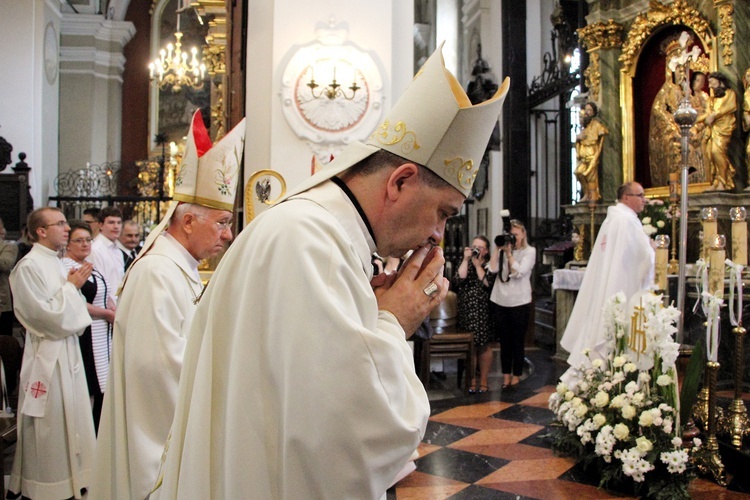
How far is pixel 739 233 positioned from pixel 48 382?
4.27 metres

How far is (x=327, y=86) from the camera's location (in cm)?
517

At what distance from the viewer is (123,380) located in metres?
2.35

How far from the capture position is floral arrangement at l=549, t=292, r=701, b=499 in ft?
12.2

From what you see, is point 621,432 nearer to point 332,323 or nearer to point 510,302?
point 510,302

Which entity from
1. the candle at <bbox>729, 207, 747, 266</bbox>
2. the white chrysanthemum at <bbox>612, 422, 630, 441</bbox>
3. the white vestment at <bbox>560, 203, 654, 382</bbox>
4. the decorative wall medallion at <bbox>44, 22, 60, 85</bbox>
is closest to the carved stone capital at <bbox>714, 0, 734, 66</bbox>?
the white vestment at <bbox>560, 203, 654, 382</bbox>

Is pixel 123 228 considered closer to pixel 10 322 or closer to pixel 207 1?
pixel 10 322

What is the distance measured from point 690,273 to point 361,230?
701 cm

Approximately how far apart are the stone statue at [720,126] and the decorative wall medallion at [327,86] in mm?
4371

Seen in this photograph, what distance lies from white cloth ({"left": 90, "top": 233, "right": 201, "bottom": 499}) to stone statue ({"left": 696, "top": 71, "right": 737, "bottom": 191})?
6.90m

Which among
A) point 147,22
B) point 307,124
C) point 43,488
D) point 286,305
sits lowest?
point 43,488

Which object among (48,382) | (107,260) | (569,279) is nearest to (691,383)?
(48,382)

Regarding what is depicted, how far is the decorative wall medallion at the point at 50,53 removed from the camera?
1166cm

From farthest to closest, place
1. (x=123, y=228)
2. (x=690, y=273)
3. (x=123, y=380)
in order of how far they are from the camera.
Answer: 1. (x=690, y=273)
2. (x=123, y=228)
3. (x=123, y=380)

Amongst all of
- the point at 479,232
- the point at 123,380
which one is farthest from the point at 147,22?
the point at 123,380
